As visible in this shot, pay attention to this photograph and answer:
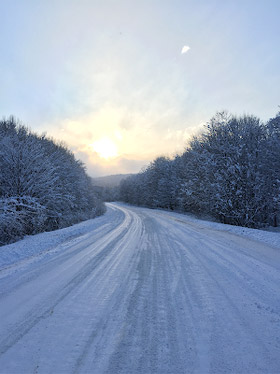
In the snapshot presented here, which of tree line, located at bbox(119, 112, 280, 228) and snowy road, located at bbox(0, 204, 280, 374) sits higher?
tree line, located at bbox(119, 112, 280, 228)

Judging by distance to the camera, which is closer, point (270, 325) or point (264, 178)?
point (270, 325)

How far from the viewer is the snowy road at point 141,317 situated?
2004mm

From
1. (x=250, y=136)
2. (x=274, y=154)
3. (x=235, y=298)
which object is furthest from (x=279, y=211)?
(x=235, y=298)

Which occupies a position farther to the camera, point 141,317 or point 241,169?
point 241,169

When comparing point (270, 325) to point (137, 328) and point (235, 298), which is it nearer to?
point (235, 298)

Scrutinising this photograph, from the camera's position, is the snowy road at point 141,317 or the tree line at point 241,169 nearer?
the snowy road at point 141,317

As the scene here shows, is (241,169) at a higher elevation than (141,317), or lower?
higher

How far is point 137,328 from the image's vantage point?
2.54m

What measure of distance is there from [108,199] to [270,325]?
112 metres

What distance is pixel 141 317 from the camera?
2803mm

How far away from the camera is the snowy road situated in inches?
78.9

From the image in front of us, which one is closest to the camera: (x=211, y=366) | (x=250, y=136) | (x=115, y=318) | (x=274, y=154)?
(x=211, y=366)

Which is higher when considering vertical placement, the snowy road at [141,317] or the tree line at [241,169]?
the tree line at [241,169]

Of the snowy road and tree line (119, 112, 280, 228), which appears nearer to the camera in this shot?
the snowy road
